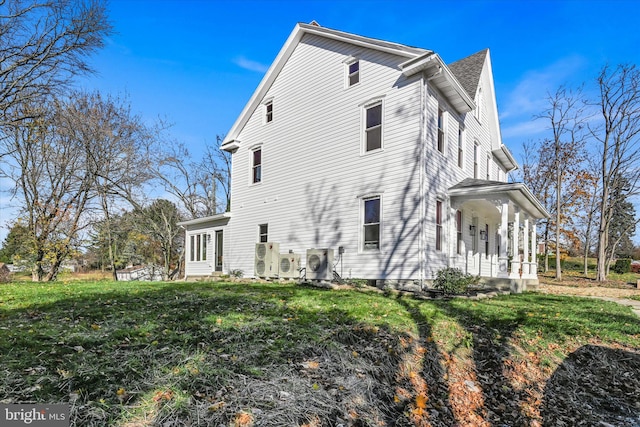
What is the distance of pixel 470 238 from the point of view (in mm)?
13289

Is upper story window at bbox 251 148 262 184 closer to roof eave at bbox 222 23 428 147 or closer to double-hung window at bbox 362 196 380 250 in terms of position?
roof eave at bbox 222 23 428 147

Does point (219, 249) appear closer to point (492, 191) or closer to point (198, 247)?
point (198, 247)

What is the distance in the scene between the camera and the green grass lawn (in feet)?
8.64

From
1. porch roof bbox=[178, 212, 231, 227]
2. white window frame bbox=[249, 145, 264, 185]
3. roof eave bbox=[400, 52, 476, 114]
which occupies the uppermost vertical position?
roof eave bbox=[400, 52, 476, 114]

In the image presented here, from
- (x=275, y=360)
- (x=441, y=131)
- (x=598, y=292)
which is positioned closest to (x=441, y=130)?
(x=441, y=131)

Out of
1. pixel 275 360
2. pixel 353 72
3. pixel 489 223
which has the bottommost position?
pixel 275 360

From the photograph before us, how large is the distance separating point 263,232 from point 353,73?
6.80m

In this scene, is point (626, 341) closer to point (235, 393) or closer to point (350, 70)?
point (235, 393)

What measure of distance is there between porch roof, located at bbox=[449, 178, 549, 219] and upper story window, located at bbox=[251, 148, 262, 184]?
25.0 feet

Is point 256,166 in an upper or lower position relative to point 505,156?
lower

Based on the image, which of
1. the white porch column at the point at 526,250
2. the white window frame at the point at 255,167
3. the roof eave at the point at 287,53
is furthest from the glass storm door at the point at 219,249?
the white porch column at the point at 526,250

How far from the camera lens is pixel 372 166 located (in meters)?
11.1

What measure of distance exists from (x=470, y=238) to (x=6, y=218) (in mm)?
20427

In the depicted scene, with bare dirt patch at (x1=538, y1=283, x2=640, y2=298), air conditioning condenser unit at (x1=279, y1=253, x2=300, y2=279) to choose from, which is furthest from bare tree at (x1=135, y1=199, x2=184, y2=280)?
bare dirt patch at (x1=538, y1=283, x2=640, y2=298)
